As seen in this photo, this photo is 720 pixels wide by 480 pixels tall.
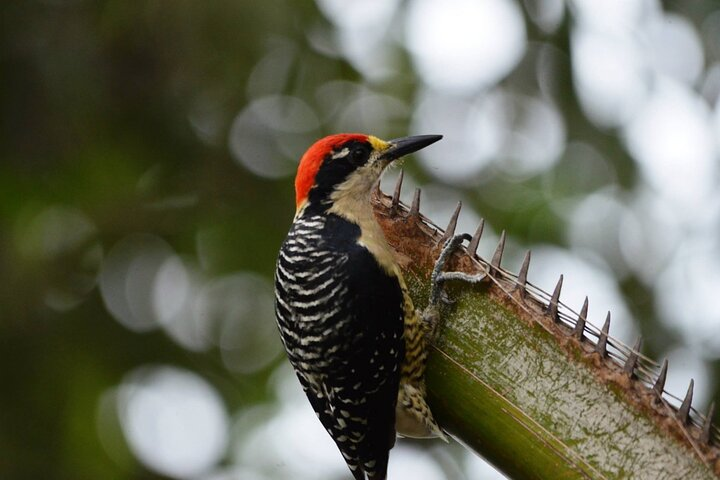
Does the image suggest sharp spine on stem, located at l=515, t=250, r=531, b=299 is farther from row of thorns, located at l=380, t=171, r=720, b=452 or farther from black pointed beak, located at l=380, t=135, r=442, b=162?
black pointed beak, located at l=380, t=135, r=442, b=162

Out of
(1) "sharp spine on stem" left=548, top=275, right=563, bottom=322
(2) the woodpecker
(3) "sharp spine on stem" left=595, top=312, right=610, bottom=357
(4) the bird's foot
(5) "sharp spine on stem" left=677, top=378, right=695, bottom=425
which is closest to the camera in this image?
(5) "sharp spine on stem" left=677, top=378, right=695, bottom=425

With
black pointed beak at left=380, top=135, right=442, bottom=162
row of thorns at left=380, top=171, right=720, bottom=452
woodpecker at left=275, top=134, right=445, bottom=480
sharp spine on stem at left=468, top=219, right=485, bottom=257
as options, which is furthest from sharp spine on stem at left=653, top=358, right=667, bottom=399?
black pointed beak at left=380, top=135, right=442, bottom=162

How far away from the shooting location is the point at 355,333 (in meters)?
3.53

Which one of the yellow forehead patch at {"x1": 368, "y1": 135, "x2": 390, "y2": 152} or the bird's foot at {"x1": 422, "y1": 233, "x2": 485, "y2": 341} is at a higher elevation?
the yellow forehead patch at {"x1": 368, "y1": 135, "x2": 390, "y2": 152}

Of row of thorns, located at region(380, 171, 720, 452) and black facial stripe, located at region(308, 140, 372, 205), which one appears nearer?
row of thorns, located at region(380, 171, 720, 452)

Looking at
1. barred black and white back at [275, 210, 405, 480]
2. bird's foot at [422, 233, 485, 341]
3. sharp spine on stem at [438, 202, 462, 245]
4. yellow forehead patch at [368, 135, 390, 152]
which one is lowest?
barred black and white back at [275, 210, 405, 480]

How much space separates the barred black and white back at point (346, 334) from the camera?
3523 mm

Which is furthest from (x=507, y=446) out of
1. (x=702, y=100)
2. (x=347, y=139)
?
(x=702, y=100)

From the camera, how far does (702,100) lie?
5.46m

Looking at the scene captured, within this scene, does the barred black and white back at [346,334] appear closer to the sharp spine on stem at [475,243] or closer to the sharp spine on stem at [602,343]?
the sharp spine on stem at [475,243]

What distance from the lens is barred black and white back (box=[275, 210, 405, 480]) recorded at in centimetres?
352

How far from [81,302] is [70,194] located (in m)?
0.71

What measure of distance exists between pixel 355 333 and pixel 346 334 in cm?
3

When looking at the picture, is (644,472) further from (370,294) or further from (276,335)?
(276,335)
